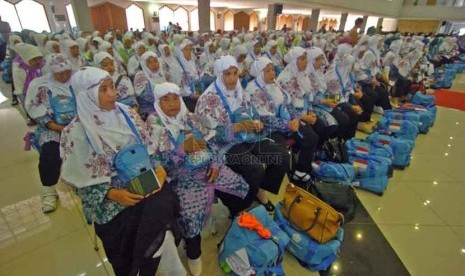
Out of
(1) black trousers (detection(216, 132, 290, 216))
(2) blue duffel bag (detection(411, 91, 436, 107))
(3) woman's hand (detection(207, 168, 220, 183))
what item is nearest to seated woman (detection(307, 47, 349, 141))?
(1) black trousers (detection(216, 132, 290, 216))

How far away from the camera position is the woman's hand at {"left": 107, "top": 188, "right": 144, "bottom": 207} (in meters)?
1.33

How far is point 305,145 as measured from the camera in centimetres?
262

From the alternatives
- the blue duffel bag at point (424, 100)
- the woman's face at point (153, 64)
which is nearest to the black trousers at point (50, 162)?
the woman's face at point (153, 64)

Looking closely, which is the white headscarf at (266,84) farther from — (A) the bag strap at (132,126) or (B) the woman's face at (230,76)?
(A) the bag strap at (132,126)

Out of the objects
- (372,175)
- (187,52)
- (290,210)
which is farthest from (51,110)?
(372,175)

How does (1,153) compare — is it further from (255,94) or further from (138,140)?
(255,94)

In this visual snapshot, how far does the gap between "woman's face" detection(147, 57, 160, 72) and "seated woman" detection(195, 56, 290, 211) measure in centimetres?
163

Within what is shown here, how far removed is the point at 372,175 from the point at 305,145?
776 mm

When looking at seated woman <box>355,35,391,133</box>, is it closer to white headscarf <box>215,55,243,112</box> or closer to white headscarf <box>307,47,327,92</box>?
white headscarf <box>307,47,327,92</box>

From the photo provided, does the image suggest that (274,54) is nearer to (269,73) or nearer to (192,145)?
(269,73)

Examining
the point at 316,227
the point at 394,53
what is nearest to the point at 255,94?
the point at 316,227

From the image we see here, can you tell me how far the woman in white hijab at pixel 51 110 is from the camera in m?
2.10

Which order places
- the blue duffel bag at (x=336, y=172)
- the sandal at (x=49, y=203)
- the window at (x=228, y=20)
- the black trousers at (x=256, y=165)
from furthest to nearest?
the window at (x=228, y=20), the blue duffel bag at (x=336, y=172), the sandal at (x=49, y=203), the black trousers at (x=256, y=165)

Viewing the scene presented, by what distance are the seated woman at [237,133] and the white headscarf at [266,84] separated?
0.29 m
